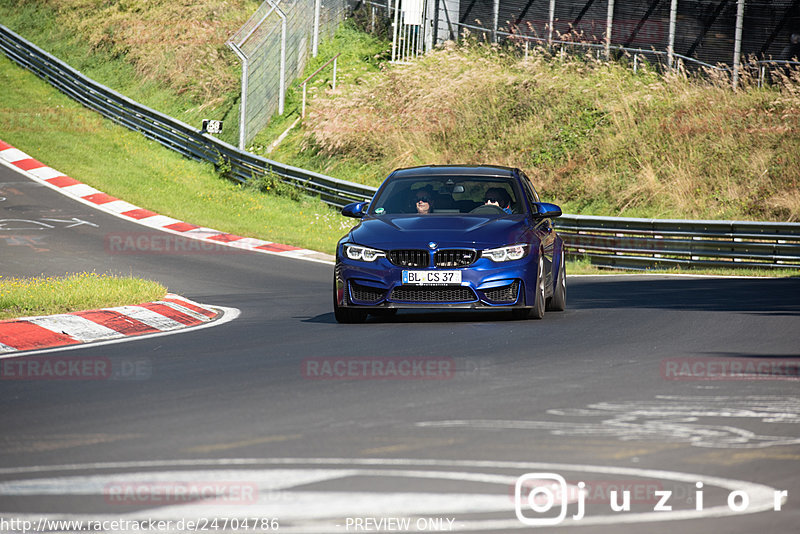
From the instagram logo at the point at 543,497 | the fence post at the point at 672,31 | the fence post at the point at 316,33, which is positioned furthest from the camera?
the fence post at the point at 316,33

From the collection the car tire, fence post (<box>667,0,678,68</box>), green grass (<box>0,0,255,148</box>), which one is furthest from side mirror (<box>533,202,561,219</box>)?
green grass (<box>0,0,255,148</box>)

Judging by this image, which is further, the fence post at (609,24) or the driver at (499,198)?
the fence post at (609,24)

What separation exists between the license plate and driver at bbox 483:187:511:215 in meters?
1.59

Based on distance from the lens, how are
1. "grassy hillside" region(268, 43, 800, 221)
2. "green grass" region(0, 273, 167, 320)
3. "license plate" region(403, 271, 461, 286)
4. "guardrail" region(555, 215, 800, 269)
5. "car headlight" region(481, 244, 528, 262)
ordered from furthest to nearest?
"grassy hillside" region(268, 43, 800, 221), "guardrail" region(555, 215, 800, 269), "green grass" region(0, 273, 167, 320), "car headlight" region(481, 244, 528, 262), "license plate" region(403, 271, 461, 286)

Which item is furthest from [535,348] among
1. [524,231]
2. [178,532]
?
[178,532]

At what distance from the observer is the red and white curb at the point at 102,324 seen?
387 inches

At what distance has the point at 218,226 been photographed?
27.1 m

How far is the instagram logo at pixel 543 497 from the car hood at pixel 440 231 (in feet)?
19.9

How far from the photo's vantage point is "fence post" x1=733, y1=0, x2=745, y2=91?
1097 inches

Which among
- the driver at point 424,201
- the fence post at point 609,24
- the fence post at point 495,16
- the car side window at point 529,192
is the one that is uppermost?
the fence post at point 495,16

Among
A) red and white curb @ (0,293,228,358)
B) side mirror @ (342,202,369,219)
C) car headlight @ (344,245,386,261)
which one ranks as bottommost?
red and white curb @ (0,293,228,358)

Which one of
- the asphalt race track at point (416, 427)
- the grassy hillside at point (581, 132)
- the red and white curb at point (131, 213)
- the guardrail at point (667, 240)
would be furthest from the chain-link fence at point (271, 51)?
the asphalt race track at point (416, 427)

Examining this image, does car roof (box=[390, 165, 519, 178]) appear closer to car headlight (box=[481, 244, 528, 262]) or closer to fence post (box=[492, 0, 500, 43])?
car headlight (box=[481, 244, 528, 262])

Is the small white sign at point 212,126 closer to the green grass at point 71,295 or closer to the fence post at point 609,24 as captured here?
the fence post at point 609,24
